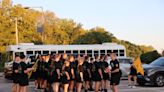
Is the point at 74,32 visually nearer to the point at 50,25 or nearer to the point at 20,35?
the point at 50,25

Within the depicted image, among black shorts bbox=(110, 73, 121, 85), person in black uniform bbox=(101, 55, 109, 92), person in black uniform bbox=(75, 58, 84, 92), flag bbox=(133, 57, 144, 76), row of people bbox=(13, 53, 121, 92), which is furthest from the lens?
flag bbox=(133, 57, 144, 76)

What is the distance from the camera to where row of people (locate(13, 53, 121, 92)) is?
50.6 feet

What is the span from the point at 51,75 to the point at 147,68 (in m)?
7.46

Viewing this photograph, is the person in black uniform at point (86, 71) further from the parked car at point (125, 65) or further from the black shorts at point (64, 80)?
the parked car at point (125, 65)

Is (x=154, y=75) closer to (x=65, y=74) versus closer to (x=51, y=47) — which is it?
(x=65, y=74)

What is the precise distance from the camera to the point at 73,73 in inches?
655

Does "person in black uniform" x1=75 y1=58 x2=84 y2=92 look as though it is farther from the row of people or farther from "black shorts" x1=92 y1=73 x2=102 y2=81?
"black shorts" x1=92 y1=73 x2=102 y2=81

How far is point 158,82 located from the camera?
72.7 ft

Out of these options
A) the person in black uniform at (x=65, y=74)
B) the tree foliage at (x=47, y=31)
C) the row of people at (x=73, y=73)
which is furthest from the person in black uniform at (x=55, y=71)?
the tree foliage at (x=47, y=31)

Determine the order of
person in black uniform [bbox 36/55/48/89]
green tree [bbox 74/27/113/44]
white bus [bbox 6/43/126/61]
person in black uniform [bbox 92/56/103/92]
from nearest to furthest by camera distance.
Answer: person in black uniform [bbox 92/56/103/92] → person in black uniform [bbox 36/55/48/89] → white bus [bbox 6/43/126/61] → green tree [bbox 74/27/113/44]

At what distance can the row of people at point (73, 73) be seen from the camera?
1543 centimetres

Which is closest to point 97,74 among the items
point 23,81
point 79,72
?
point 79,72

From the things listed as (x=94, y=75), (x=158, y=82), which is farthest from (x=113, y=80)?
(x=158, y=82)

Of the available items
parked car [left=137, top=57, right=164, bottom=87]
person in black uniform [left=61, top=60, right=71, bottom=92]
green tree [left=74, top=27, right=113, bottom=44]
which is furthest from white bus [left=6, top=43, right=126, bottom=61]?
green tree [left=74, top=27, right=113, bottom=44]
